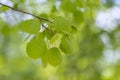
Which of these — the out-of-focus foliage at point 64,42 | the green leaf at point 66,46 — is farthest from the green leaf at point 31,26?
the green leaf at point 66,46

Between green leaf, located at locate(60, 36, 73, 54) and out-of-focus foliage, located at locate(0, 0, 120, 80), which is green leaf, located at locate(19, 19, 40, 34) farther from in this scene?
green leaf, located at locate(60, 36, 73, 54)

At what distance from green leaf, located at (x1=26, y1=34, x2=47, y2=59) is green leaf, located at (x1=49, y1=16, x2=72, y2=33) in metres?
0.07

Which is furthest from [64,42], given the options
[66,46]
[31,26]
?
[31,26]

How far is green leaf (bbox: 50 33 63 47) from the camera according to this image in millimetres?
1577

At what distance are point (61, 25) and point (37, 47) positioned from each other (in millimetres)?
124

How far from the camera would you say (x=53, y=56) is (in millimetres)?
1630

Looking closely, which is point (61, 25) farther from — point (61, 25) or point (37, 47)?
point (37, 47)

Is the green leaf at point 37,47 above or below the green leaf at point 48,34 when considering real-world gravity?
below

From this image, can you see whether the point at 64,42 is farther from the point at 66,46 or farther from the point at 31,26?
the point at 31,26

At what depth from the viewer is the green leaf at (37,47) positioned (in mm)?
1621

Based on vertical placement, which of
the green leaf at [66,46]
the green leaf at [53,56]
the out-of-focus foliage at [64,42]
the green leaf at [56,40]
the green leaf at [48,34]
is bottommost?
the green leaf at [53,56]

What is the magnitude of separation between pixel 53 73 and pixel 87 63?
5.54ft

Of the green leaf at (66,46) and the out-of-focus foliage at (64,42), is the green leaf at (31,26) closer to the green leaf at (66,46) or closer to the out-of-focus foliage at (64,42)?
the out-of-focus foliage at (64,42)

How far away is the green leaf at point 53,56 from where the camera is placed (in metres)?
1.62
